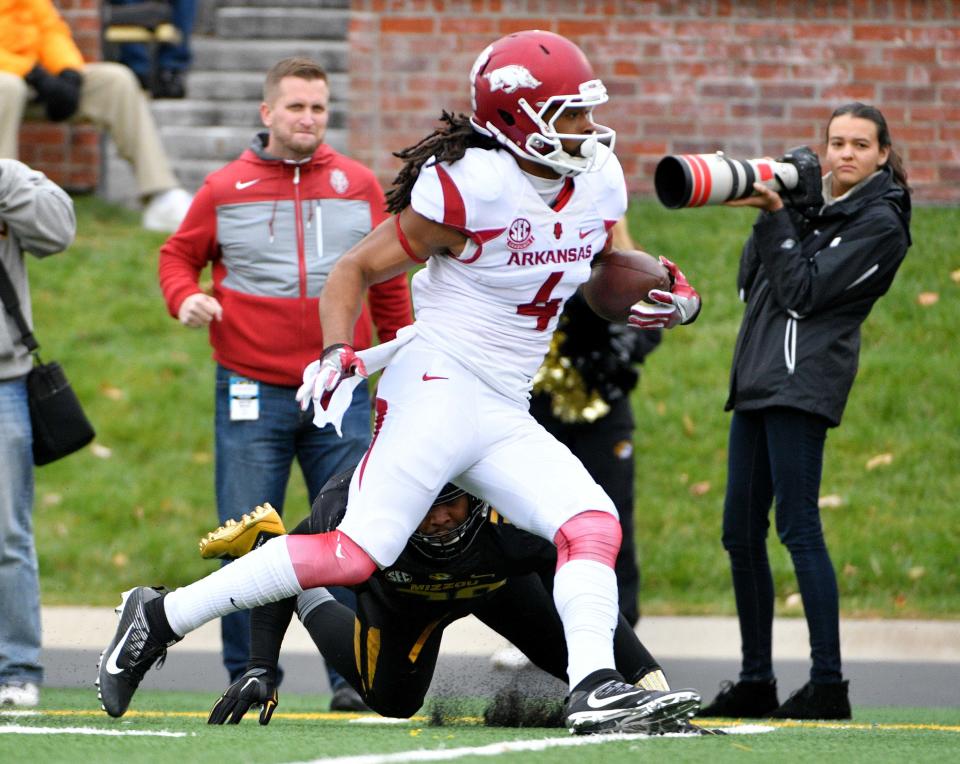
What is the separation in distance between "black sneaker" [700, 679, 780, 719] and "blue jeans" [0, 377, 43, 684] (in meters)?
2.26

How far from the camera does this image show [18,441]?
586cm

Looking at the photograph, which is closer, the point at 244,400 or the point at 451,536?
the point at 451,536

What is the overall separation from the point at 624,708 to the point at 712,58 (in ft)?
23.9

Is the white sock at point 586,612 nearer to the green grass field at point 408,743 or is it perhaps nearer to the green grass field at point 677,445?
the green grass field at point 408,743

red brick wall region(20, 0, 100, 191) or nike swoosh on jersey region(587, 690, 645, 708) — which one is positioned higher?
red brick wall region(20, 0, 100, 191)

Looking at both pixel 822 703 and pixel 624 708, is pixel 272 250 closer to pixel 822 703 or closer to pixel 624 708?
pixel 822 703

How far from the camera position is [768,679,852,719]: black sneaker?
5574 mm

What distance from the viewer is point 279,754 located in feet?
12.3

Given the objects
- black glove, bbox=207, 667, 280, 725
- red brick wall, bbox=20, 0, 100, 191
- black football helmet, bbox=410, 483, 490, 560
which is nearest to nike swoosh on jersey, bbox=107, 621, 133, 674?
black glove, bbox=207, 667, 280, 725

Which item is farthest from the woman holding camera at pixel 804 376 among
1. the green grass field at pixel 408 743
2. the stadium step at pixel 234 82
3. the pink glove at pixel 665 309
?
the stadium step at pixel 234 82

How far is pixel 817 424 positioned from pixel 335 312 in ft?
6.25

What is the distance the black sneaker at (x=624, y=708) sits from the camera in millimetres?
4062

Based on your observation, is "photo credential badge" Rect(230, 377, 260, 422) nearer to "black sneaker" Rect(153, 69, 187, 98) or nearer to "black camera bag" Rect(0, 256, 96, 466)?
"black camera bag" Rect(0, 256, 96, 466)

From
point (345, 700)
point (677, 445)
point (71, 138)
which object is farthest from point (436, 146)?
point (71, 138)
